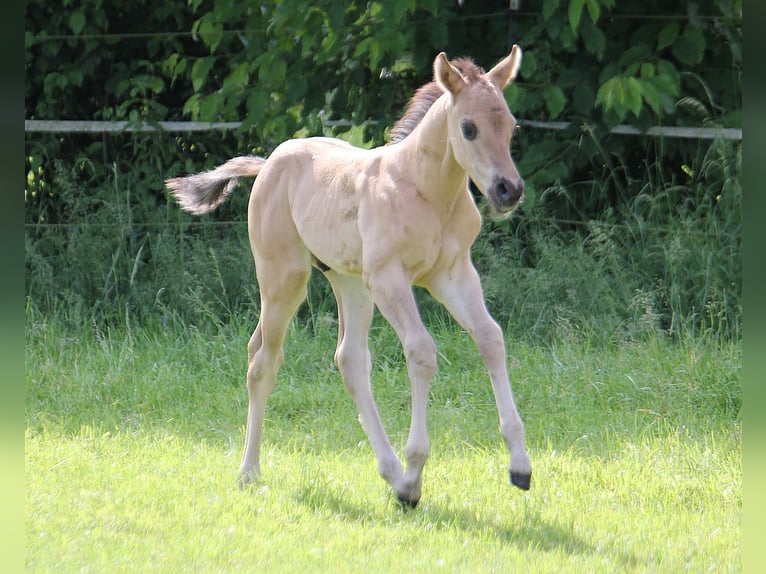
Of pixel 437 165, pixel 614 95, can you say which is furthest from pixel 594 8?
pixel 437 165

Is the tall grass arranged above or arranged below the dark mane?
below

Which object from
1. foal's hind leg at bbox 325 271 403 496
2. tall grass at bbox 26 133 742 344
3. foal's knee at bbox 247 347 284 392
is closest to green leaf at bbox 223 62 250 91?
tall grass at bbox 26 133 742 344

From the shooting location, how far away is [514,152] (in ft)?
27.0

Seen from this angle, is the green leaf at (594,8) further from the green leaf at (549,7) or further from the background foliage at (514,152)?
the green leaf at (549,7)

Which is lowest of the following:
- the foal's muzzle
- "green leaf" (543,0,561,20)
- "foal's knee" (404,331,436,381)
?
"foal's knee" (404,331,436,381)

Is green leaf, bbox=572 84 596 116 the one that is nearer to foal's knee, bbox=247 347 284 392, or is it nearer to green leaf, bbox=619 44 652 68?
green leaf, bbox=619 44 652 68

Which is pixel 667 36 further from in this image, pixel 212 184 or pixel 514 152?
pixel 212 184

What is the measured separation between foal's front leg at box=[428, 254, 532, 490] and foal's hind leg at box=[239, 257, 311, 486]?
793mm

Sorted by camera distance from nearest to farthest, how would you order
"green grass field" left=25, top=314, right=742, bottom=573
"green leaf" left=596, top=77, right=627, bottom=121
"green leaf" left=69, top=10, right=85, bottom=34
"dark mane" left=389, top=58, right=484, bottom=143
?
"green grass field" left=25, top=314, right=742, bottom=573, "dark mane" left=389, top=58, right=484, bottom=143, "green leaf" left=596, top=77, right=627, bottom=121, "green leaf" left=69, top=10, right=85, bottom=34

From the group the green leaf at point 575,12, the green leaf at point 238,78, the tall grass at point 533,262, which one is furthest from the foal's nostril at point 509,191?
the green leaf at point 238,78

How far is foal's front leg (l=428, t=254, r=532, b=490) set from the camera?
404 cm

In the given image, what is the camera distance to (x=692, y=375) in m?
6.20

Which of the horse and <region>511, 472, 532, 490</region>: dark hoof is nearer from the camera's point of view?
<region>511, 472, 532, 490</region>: dark hoof
